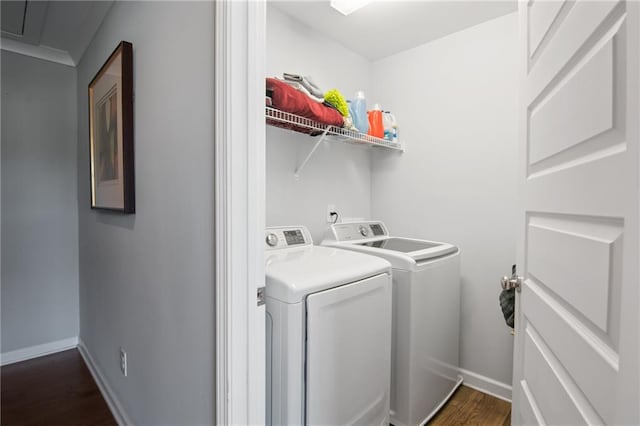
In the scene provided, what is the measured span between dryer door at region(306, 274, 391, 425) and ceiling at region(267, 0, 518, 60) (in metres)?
1.67

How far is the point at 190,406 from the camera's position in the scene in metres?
1.10

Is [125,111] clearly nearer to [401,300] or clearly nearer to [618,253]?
[401,300]

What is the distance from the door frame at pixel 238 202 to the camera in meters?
0.86

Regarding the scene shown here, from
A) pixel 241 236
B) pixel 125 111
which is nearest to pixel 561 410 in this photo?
pixel 241 236

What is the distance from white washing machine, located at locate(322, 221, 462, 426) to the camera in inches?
64.0

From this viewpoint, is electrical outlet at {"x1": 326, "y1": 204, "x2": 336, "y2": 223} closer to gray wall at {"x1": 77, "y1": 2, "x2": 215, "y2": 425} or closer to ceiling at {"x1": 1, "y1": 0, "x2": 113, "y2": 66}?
gray wall at {"x1": 77, "y1": 2, "x2": 215, "y2": 425}

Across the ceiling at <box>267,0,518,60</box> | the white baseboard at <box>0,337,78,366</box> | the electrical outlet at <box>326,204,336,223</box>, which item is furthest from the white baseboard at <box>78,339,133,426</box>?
the ceiling at <box>267,0,518,60</box>

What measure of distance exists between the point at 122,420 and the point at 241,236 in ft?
5.09

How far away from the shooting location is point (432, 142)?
2326mm

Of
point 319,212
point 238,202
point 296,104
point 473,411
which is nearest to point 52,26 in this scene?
point 296,104

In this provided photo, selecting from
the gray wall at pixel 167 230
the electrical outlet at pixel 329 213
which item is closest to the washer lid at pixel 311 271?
the gray wall at pixel 167 230

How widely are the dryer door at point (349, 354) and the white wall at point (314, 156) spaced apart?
896mm

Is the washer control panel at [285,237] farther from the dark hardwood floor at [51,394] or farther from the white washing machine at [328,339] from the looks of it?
the dark hardwood floor at [51,394]

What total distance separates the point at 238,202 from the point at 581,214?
0.80 m
